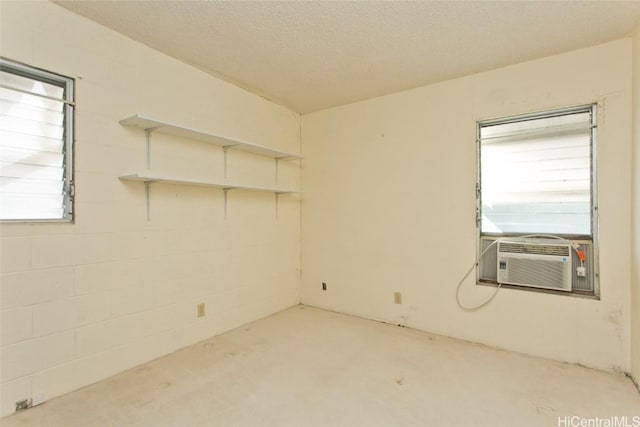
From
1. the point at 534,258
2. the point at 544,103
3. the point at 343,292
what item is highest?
the point at 544,103

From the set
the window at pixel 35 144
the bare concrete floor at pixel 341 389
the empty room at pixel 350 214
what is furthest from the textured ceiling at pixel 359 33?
the bare concrete floor at pixel 341 389

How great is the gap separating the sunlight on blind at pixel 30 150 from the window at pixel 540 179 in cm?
329

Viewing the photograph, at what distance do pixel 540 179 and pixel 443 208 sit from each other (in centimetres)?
81

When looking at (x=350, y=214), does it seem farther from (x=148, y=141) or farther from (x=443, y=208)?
(x=148, y=141)

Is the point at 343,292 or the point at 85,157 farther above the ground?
the point at 85,157

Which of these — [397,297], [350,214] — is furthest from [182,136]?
[397,297]

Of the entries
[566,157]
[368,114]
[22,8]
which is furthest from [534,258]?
[22,8]

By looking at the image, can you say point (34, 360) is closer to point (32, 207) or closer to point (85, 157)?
point (32, 207)

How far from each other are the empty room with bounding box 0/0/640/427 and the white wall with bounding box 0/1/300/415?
1cm

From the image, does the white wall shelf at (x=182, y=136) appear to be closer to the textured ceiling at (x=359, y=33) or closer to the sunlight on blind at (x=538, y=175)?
the textured ceiling at (x=359, y=33)

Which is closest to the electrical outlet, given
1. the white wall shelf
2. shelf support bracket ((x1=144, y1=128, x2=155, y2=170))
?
the white wall shelf

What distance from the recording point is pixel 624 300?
2.29 meters

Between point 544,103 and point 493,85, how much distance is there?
0.44m

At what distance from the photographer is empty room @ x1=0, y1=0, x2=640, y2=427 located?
189 cm
